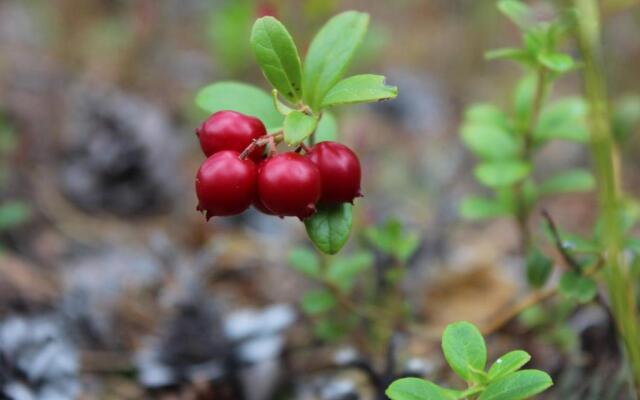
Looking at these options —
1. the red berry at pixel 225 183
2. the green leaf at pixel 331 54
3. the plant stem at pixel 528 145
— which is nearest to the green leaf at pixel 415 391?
the red berry at pixel 225 183

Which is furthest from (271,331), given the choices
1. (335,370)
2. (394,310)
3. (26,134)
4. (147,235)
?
(26,134)

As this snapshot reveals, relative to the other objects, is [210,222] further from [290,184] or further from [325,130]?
[290,184]

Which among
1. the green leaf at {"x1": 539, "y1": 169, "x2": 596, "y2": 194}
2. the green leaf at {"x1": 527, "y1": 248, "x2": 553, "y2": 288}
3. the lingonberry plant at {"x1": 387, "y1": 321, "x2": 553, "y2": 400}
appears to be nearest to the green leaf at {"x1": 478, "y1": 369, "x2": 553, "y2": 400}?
the lingonberry plant at {"x1": 387, "y1": 321, "x2": 553, "y2": 400}

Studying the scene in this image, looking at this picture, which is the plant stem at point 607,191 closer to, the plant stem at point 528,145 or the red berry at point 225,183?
the plant stem at point 528,145

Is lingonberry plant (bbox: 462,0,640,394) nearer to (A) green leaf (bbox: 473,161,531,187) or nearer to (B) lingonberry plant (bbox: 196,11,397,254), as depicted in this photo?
(A) green leaf (bbox: 473,161,531,187)

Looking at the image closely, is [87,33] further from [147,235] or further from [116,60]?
[147,235]
